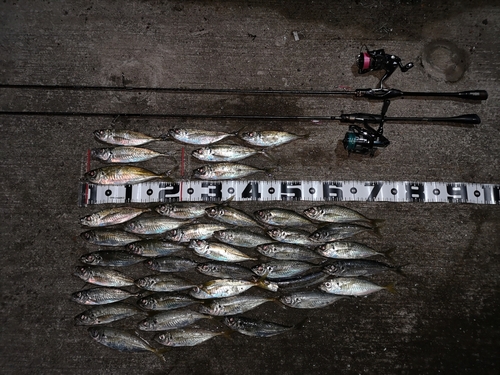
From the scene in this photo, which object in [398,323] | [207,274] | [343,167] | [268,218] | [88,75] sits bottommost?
[398,323]

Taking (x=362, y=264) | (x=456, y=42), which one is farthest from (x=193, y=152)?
(x=456, y=42)

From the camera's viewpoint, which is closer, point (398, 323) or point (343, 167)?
point (398, 323)

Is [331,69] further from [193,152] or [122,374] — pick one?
[122,374]

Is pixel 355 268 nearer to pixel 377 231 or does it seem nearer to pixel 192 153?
pixel 377 231

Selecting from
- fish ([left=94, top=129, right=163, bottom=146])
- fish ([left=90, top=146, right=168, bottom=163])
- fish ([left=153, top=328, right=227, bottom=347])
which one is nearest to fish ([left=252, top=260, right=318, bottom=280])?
fish ([left=153, top=328, right=227, bottom=347])

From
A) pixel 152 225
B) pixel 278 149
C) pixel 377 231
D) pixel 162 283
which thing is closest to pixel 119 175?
pixel 152 225

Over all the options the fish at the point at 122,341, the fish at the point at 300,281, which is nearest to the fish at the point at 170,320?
the fish at the point at 122,341
